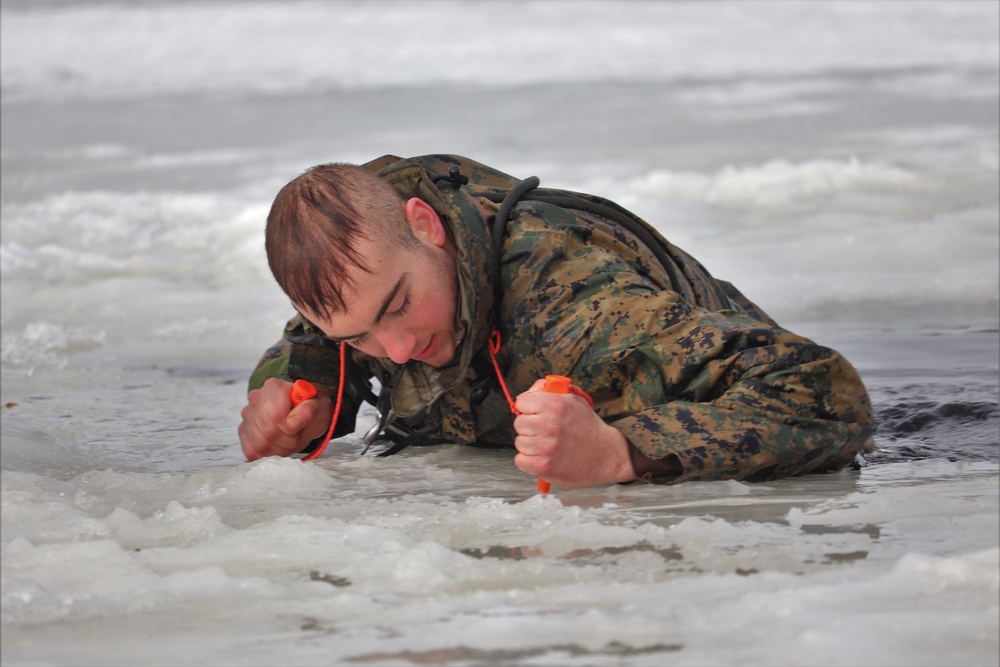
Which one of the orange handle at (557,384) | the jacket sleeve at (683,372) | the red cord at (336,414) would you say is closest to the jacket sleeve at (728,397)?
the jacket sleeve at (683,372)

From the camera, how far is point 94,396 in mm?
3957

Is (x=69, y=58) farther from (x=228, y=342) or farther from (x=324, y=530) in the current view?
(x=324, y=530)

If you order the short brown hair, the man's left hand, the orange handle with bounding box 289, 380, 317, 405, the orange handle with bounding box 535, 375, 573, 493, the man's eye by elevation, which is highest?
the short brown hair

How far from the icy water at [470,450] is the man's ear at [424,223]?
1.65ft

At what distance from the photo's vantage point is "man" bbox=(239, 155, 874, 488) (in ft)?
7.62

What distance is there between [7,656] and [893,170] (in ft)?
22.1

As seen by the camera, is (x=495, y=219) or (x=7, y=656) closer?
(x=7, y=656)

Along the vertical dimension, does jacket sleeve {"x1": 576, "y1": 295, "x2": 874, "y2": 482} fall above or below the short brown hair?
below

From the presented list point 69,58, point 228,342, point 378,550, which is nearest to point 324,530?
point 378,550

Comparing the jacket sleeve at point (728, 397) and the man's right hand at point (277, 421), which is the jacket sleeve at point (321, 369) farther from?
the jacket sleeve at point (728, 397)

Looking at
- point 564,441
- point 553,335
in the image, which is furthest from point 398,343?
point 564,441

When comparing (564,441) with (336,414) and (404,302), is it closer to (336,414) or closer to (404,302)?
(404,302)

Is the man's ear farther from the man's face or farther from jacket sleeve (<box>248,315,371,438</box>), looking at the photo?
jacket sleeve (<box>248,315,371,438</box>)

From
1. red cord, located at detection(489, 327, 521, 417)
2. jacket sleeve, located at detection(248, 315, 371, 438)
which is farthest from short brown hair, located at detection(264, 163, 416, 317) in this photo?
jacket sleeve, located at detection(248, 315, 371, 438)
